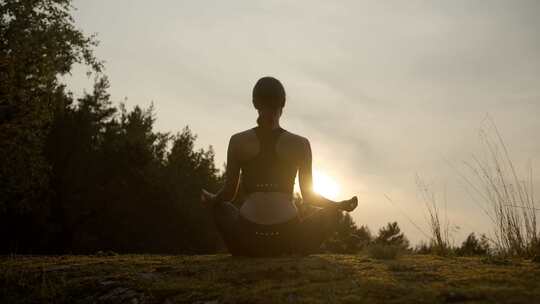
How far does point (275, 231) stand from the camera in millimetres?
6473

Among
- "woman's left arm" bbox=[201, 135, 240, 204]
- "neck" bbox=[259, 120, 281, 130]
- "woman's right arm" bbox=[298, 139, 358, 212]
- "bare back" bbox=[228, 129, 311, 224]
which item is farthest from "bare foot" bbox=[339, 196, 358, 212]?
"woman's left arm" bbox=[201, 135, 240, 204]

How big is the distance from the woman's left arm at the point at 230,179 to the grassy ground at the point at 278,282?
0.83 meters

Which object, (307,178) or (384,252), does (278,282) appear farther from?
(384,252)

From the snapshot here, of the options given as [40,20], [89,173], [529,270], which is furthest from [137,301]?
[89,173]

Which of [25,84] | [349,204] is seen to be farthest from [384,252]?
[25,84]

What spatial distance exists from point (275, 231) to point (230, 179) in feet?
3.07

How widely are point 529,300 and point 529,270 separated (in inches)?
63.8

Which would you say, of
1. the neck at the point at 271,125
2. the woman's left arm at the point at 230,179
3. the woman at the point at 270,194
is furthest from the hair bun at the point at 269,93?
the woman's left arm at the point at 230,179

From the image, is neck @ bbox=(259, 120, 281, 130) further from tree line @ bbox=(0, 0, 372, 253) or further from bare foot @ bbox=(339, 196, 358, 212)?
tree line @ bbox=(0, 0, 372, 253)

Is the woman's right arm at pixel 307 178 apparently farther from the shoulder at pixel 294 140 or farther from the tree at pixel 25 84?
the tree at pixel 25 84

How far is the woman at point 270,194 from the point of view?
6.48 m

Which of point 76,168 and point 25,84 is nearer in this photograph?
point 25,84

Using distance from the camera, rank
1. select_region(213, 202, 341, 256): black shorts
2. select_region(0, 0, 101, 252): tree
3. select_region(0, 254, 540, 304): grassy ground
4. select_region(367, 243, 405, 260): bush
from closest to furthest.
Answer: select_region(0, 254, 540, 304): grassy ground, select_region(213, 202, 341, 256): black shorts, select_region(367, 243, 405, 260): bush, select_region(0, 0, 101, 252): tree

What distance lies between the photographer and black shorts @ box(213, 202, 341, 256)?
6469mm
